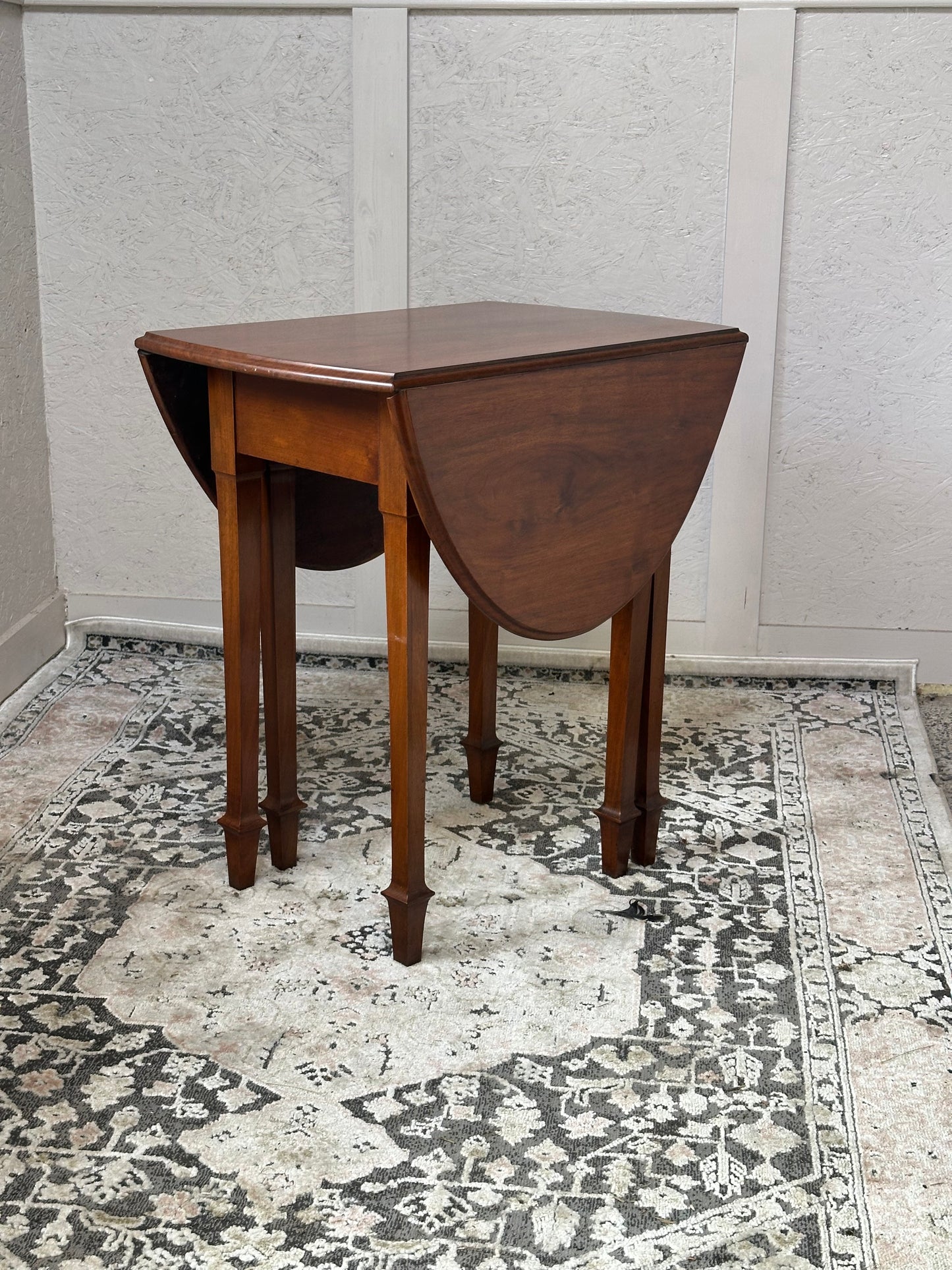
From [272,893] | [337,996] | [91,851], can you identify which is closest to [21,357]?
[91,851]

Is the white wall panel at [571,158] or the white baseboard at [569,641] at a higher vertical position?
the white wall panel at [571,158]

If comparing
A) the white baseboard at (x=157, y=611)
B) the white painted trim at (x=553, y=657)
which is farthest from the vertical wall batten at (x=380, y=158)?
the white baseboard at (x=157, y=611)

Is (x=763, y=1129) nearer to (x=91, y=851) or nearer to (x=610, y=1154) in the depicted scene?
(x=610, y=1154)

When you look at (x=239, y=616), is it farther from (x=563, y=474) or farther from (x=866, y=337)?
(x=866, y=337)

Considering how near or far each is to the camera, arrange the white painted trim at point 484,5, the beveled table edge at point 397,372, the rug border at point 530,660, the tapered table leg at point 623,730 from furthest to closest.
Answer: the rug border at point 530,660 < the white painted trim at point 484,5 < the tapered table leg at point 623,730 < the beveled table edge at point 397,372

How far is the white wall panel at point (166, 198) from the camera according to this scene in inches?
108

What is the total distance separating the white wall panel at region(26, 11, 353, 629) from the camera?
2.75 metres

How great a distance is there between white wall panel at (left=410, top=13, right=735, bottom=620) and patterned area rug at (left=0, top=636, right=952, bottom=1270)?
0.99 m

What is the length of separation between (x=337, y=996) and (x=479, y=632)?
27.6 inches

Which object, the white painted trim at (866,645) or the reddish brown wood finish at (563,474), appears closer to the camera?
the reddish brown wood finish at (563,474)

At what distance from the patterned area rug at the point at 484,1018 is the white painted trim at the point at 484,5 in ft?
4.76

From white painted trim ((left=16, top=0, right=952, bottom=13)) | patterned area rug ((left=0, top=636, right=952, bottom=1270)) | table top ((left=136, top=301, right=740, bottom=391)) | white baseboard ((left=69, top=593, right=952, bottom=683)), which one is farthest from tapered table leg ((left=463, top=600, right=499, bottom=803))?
white painted trim ((left=16, top=0, right=952, bottom=13))

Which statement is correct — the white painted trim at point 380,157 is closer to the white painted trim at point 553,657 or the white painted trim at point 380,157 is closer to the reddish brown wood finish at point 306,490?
the white painted trim at point 553,657

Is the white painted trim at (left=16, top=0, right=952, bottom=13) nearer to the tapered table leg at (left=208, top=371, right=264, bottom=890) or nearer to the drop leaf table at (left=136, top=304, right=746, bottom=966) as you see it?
the drop leaf table at (left=136, top=304, right=746, bottom=966)
